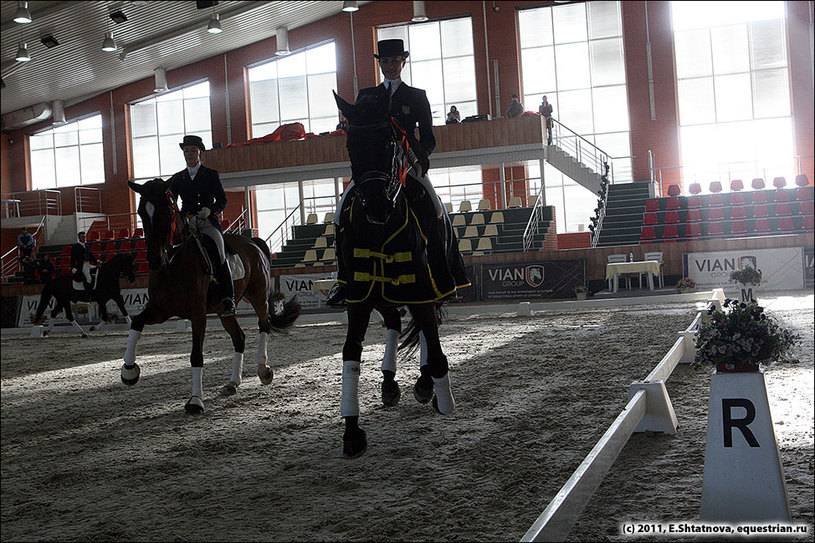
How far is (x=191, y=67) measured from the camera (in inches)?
976

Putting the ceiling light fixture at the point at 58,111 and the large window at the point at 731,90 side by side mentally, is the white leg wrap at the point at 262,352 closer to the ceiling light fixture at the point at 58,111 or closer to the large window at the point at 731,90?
the large window at the point at 731,90

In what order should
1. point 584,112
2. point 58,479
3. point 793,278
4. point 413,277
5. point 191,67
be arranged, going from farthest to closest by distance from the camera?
point 191,67 < point 584,112 < point 793,278 < point 58,479 < point 413,277

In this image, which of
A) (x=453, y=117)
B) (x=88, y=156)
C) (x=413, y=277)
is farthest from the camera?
(x=88, y=156)

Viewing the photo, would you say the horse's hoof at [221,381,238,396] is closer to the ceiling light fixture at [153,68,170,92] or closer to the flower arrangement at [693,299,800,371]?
the flower arrangement at [693,299,800,371]

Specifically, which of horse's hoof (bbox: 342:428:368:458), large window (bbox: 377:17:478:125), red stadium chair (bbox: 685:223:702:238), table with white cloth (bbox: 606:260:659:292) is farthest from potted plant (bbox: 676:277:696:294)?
horse's hoof (bbox: 342:428:368:458)

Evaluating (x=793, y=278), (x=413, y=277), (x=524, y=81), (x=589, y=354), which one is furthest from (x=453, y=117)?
(x=413, y=277)

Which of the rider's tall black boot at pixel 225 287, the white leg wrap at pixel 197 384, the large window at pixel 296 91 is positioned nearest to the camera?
the white leg wrap at pixel 197 384

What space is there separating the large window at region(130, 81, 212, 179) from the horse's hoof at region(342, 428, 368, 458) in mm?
23289

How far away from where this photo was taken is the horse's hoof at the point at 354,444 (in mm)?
3178

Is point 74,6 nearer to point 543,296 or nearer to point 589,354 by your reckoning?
point 543,296

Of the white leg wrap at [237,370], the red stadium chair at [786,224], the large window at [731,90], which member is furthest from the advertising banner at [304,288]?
the large window at [731,90]

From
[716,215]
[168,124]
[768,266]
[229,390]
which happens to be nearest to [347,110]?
[229,390]

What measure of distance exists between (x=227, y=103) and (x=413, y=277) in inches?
906

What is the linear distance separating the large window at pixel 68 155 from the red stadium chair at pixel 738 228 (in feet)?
65.6
